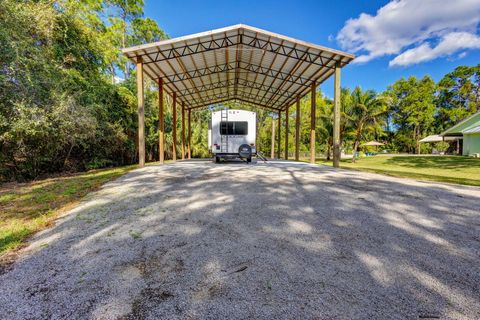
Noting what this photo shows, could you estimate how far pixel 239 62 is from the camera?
42.5 ft

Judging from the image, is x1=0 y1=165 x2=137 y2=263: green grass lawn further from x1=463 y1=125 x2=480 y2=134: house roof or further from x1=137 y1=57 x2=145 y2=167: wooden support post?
x1=463 y1=125 x2=480 y2=134: house roof

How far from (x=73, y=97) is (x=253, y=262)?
9703 millimetres

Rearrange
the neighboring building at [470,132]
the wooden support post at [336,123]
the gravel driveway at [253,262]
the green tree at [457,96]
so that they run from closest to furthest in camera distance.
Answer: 1. the gravel driveway at [253,262]
2. the wooden support post at [336,123]
3. the neighboring building at [470,132]
4. the green tree at [457,96]

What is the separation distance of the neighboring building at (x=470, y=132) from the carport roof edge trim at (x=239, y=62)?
1714cm

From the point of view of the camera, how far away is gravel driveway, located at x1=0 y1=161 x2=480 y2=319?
1.60m

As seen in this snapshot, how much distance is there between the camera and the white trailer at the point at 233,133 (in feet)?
34.8

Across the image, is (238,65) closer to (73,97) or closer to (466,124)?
(73,97)

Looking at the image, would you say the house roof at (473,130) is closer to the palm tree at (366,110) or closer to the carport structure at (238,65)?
the palm tree at (366,110)

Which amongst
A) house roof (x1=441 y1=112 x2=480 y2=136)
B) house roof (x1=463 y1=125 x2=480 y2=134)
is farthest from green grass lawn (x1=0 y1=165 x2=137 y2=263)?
house roof (x1=441 y1=112 x2=480 y2=136)

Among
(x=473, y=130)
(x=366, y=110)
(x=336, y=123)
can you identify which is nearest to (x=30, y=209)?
(x=336, y=123)

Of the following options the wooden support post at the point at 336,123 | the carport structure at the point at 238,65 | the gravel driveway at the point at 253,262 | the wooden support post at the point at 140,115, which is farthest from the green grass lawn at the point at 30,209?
the wooden support post at the point at 336,123

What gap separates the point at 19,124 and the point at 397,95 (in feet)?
160

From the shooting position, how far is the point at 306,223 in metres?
3.09

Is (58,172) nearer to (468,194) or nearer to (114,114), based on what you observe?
(114,114)
